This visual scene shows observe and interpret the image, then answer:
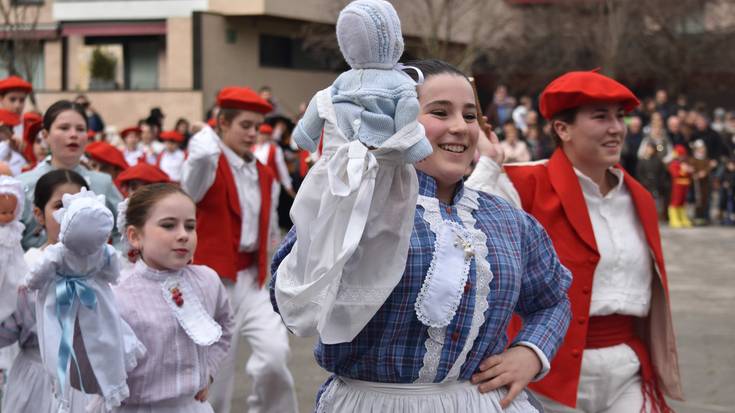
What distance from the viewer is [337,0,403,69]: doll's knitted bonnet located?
9.20ft

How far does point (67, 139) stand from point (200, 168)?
2.65ft

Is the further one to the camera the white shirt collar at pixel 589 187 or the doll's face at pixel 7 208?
the doll's face at pixel 7 208

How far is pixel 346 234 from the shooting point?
9.08ft

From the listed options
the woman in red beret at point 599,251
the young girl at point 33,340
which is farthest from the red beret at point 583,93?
the young girl at point 33,340

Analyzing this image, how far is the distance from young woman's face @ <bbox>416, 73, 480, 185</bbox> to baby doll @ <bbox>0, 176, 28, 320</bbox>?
2.38 meters

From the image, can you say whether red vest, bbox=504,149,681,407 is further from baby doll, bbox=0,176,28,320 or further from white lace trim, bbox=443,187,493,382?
baby doll, bbox=0,176,28,320

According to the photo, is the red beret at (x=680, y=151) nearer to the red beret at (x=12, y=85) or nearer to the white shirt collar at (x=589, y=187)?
the red beret at (x=12, y=85)

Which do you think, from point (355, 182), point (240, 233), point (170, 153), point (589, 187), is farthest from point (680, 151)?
point (355, 182)

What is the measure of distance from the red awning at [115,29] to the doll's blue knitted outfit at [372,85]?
32.0 metres

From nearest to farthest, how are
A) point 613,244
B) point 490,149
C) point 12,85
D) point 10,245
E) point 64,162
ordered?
point 490,149 → point 613,244 → point 10,245 → point 64,162 → point 12,85

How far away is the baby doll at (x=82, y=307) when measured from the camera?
4.17m

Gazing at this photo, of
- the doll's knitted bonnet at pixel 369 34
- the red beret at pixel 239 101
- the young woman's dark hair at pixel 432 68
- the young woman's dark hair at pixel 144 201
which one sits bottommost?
the young woman's dark hair at pixel 144 201

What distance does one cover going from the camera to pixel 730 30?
3503cm

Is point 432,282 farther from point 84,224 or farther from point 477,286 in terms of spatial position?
point 84,224
